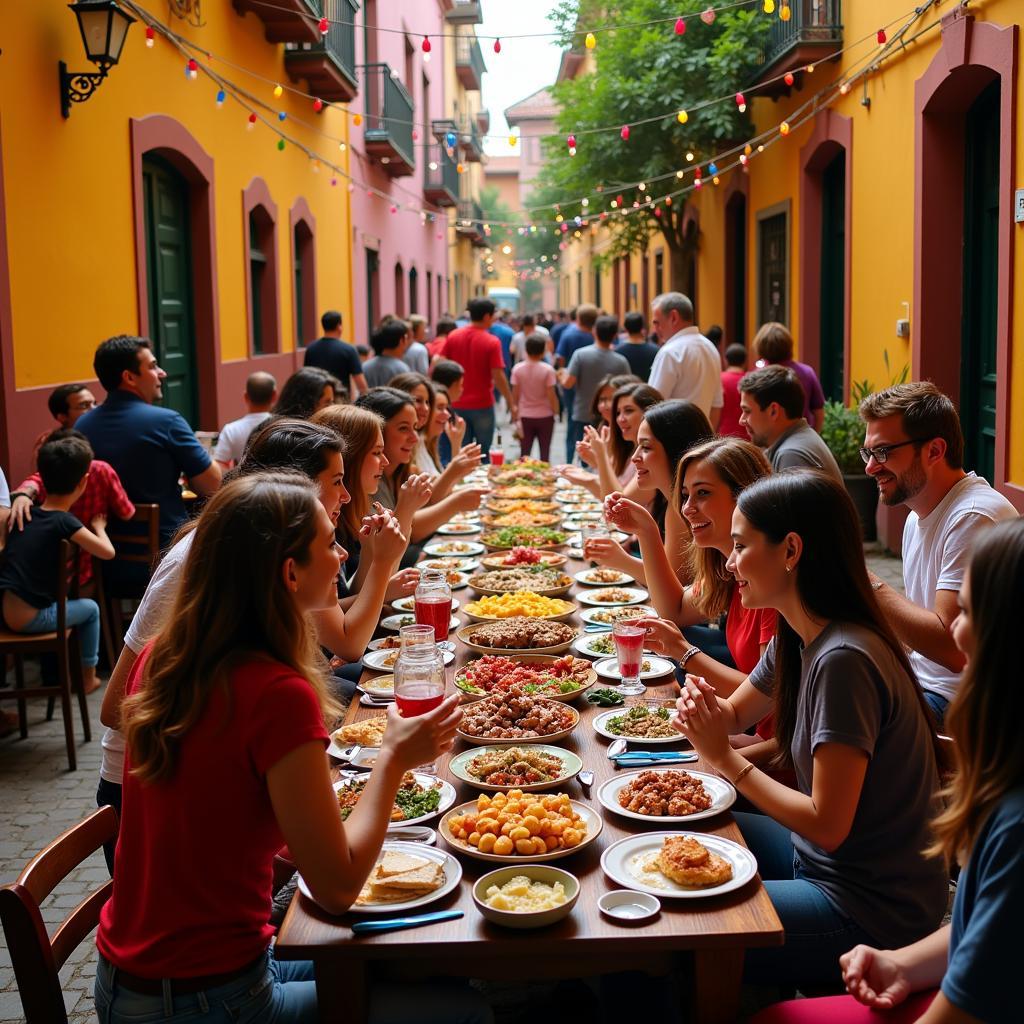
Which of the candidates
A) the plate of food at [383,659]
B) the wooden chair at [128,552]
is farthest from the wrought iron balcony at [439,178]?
the plate of food at [383,659]

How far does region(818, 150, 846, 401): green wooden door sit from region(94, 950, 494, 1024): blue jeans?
10.6m

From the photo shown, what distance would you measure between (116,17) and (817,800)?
5976mm

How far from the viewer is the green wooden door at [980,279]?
848 centimetres

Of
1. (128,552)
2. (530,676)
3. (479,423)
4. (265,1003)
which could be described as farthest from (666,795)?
(479,423)

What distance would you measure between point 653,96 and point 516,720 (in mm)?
12624

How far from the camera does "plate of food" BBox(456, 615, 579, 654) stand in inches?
153

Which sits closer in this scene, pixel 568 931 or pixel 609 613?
pixel 568 931

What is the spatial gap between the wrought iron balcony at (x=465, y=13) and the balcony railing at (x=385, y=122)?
13.1 metres

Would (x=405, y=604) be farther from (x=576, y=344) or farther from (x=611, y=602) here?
(x=576, y=344)

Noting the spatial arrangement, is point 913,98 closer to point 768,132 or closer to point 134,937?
point 768,132

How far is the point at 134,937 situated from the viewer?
2168 mm

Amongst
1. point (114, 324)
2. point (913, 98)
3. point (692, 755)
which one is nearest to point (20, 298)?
point (114, 324)

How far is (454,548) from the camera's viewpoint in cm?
592

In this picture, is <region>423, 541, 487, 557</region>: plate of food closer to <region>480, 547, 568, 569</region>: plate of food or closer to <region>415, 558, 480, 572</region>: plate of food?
<region>415, 558, 480, 572</region>: plate of food
